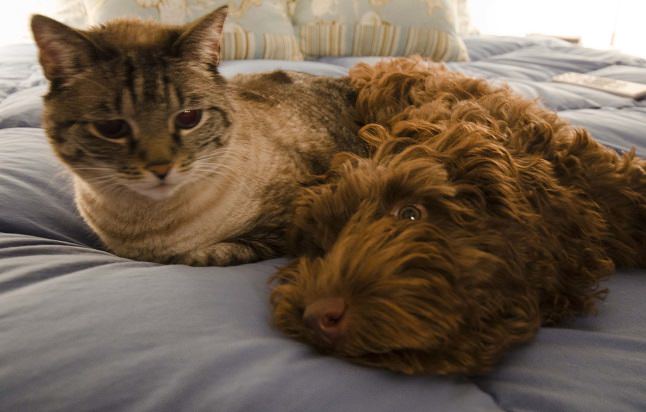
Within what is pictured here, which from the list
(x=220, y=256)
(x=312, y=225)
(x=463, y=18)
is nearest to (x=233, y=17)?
(x=220, y=256)

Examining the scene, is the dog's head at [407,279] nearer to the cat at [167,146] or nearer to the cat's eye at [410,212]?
the cat's eye at [410,212]

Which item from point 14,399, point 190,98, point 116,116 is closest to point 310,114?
point 190,98

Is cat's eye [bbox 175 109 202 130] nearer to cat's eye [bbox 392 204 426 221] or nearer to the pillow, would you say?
cat's eye [bbox 392 204 426 221]

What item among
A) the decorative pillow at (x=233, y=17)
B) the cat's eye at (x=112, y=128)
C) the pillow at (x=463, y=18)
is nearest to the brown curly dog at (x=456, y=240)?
the cat's eye at (x=112, y=128)

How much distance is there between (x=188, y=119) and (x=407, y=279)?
2.69ft

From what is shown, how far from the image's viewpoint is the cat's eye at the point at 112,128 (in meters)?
1.31

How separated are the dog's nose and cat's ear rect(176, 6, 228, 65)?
0.86m

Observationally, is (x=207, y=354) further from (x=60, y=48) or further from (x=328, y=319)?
(x=60, y=48)

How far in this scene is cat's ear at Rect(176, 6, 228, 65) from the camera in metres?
1.36

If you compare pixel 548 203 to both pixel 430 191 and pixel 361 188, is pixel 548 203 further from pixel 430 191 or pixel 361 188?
pixel 361 188

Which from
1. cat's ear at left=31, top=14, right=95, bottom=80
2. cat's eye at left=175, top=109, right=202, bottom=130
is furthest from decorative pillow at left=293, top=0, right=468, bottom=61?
cat's ear at left=31, top=14, right=95, bottom=80

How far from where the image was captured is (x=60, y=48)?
126 centimetres

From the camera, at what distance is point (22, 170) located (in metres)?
1.55

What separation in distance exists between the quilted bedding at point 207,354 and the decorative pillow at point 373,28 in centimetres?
253
